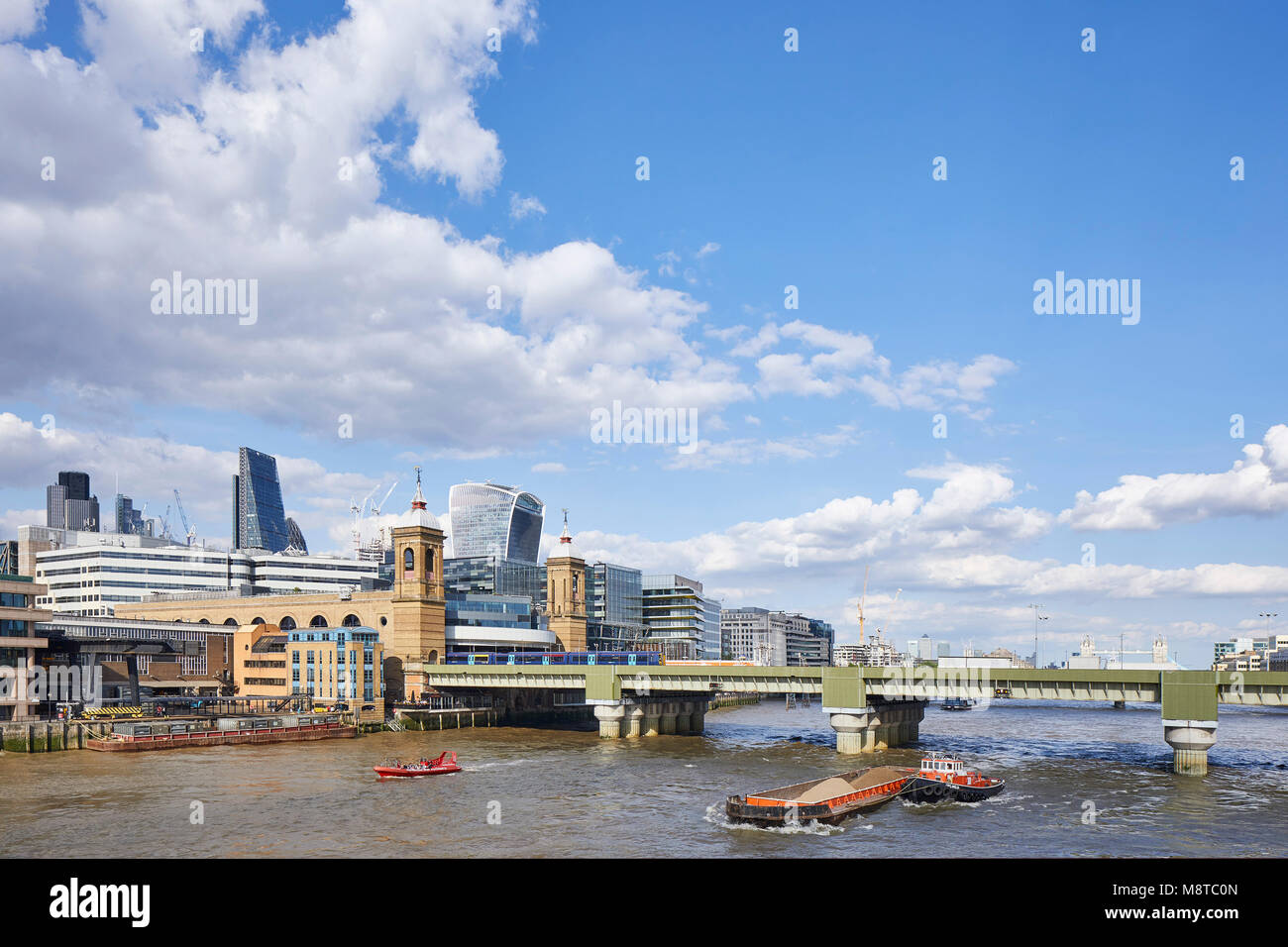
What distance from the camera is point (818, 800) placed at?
72000 millimetres

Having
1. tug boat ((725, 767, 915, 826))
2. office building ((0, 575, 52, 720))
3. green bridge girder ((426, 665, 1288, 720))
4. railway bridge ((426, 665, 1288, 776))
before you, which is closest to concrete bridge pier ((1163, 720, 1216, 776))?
railway bridge ((426, 665, 1288, 776))

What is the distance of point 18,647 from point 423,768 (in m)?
65.6

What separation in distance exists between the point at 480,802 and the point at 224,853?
2426cm

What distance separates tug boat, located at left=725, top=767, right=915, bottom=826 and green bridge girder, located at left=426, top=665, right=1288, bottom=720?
29755 mm

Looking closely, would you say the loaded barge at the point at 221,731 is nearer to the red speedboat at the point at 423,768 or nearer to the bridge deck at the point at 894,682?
the bridge deck at the point at 894,682

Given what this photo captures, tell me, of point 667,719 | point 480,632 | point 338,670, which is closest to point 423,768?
point 667,719

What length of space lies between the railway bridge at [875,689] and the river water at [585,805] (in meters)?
4.93

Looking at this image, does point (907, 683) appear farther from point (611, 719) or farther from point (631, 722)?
point (611, 719)

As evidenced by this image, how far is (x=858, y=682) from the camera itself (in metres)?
116

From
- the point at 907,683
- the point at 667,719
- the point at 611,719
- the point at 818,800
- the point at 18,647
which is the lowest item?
the point at 667,719

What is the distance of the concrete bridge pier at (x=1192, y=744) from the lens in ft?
322

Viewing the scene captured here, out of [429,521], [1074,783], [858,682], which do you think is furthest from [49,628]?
[1074,783]
